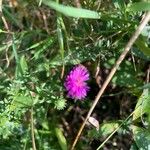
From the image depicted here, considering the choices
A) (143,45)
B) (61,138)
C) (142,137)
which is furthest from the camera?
(61,138)

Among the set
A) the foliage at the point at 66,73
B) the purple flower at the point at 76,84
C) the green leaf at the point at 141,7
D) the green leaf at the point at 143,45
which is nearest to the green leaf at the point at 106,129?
the foliage at the point at 66,73

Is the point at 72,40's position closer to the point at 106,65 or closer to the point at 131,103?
the point at 106,65

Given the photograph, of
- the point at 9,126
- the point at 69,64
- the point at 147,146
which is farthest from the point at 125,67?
the point at 9,126

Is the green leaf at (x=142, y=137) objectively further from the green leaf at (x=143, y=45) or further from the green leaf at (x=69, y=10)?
the green leaf at (x=69, y=10)

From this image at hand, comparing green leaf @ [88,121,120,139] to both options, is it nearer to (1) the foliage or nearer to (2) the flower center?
(1) the foliage

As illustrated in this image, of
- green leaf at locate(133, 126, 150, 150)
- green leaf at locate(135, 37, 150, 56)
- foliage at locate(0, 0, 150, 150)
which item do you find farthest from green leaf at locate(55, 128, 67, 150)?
green leaf at locate(135, 37, 150, 56)

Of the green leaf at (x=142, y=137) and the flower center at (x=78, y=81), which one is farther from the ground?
the flower center at (x=78, y=81)

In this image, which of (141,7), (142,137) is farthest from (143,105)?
(141,7)

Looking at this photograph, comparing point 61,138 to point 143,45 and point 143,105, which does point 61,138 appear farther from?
point 143,45
